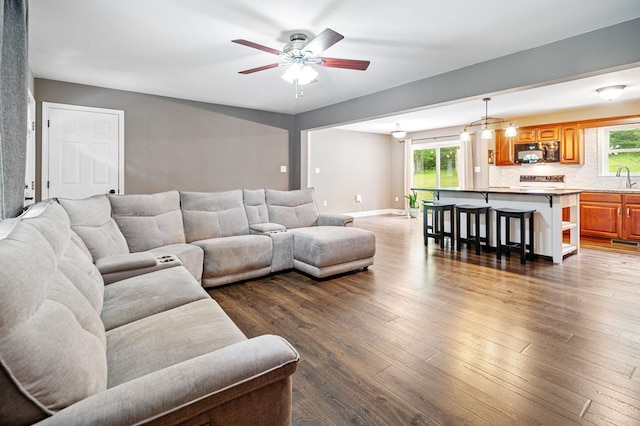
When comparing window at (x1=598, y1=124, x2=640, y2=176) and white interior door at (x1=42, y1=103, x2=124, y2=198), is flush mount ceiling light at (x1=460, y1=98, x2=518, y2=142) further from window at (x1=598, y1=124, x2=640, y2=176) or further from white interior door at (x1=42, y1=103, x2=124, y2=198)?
white interior door at (x1=42, y1=103, x2=124, y2=198)

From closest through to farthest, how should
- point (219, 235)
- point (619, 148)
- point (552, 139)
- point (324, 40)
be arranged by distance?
point (324, 40), point (219, 235), point (619, 148), point (552, 139)

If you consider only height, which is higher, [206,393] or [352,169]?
[352,169]

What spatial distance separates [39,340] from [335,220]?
152 inches

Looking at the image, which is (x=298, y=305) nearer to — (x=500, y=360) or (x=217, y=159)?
(x=500, y=360)

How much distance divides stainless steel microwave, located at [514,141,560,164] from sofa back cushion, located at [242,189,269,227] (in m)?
5.69

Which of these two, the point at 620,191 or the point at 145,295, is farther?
the point at 620,191

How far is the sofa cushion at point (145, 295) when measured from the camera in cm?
165

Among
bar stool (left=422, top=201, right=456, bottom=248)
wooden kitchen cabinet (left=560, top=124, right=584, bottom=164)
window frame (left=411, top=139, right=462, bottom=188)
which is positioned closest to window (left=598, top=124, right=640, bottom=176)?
wooden kitchen cabinet (left=560, top=124, right=584, bottom=164)

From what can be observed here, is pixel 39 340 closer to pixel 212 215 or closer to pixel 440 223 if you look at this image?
pixel 212 215

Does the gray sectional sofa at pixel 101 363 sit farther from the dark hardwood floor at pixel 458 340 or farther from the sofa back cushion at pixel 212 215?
the sofa back cushion at pixel 212 215

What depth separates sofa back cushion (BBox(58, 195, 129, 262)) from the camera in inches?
99.5

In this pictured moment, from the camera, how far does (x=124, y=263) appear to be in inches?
90.2

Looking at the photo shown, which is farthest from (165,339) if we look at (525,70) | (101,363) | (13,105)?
(525,70)

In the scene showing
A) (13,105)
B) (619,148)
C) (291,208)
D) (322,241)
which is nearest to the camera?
(13,105)
